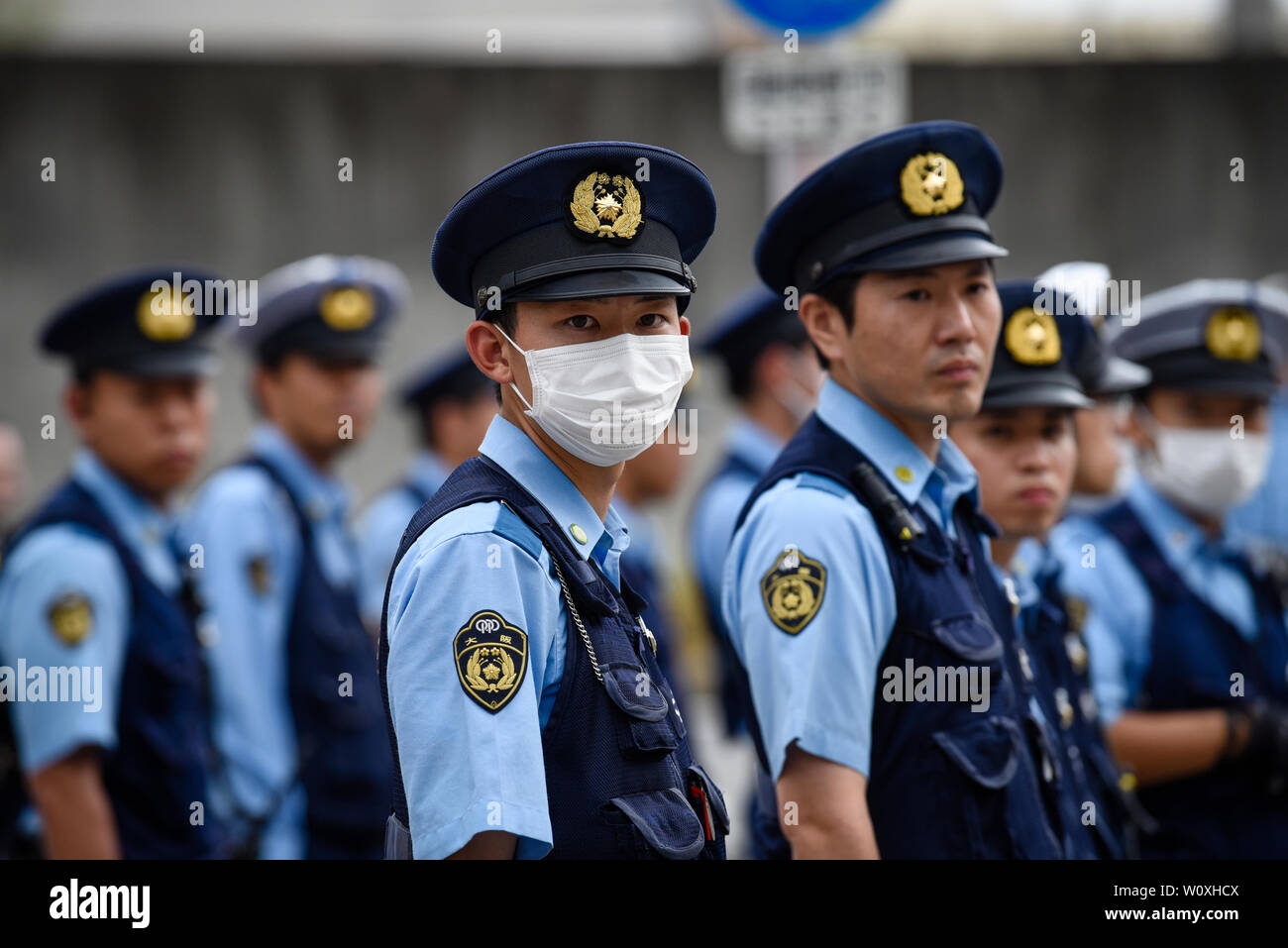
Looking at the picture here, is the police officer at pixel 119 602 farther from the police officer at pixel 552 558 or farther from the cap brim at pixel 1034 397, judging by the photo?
the cap brim at pixel 1034 397

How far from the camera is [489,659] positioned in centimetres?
225

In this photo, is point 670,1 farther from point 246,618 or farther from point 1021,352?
point 1021,352

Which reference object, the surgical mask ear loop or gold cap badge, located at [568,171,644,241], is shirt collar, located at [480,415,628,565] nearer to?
the surgical mask ear loop

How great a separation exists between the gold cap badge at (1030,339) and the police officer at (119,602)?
2576 mm

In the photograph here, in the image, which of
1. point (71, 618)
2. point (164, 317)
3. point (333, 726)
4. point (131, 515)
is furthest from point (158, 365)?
point (333, 726)

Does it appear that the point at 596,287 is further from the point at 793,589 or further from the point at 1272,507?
the point at 1272,507

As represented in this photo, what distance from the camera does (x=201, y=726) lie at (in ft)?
15.3

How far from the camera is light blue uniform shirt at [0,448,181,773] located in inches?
164

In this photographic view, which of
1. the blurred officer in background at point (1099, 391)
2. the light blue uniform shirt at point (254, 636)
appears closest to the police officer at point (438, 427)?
the light blue uniform shirt at point (254, 636)

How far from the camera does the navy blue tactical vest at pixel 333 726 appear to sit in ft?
17.1

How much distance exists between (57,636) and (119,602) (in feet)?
0.81

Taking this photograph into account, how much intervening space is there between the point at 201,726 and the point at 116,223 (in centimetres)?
646
